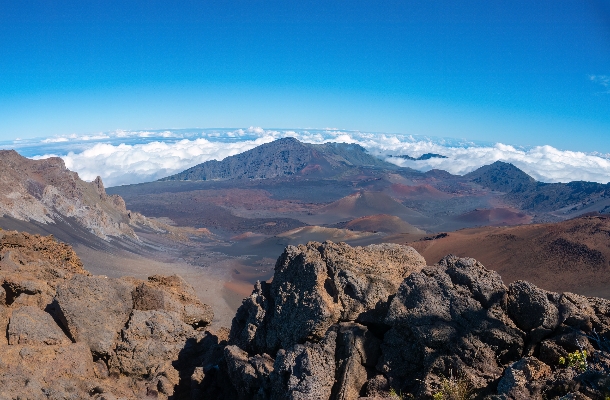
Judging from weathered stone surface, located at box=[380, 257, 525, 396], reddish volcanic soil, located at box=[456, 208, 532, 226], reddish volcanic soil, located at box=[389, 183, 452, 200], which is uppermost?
weathered stone surface, located at box=[380, 257, 525, 396]

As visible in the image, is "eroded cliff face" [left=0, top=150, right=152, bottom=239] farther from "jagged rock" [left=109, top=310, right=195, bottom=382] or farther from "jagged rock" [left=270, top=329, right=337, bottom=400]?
"jagged rock" [left=270, top=329, right=337, bottom=400]

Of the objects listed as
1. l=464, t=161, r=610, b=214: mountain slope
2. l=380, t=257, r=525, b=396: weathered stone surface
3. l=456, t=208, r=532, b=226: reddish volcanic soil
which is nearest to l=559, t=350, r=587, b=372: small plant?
l=380, t=257, r=525, b=396: weathered stone surface

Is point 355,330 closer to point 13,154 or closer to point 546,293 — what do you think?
point 546,293

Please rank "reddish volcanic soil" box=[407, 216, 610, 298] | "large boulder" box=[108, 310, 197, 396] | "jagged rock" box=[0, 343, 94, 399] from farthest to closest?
"reddish volcanic soil" box=[407, 216, 610, 298] → "large boulder" box=[108, 310, 197, 396] → "jagged rock" box=[0, 343, 94, 399]

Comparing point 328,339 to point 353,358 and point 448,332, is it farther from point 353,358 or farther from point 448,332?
point 448,332

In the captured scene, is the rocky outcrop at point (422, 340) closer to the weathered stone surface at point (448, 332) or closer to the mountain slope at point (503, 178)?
the weathered stone surface at point (448, 332)

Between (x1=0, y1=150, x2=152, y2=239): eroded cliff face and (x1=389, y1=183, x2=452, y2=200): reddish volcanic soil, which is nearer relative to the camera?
(x1=0, y1=150, x2=152, y2=239): eroded cliff face

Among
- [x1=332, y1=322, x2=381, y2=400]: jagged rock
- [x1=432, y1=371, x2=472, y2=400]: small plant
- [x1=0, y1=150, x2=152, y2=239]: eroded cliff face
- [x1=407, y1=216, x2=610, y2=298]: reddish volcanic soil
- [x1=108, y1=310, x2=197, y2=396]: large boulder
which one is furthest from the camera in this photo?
[x1=0, y1=150, x2=152, y2=239]: eroded cliff face
